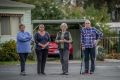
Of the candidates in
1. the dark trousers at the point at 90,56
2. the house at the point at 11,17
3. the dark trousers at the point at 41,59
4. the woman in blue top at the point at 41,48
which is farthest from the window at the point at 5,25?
the dark trousers at the point at 90,56

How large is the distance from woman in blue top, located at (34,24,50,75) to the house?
45.5 ft

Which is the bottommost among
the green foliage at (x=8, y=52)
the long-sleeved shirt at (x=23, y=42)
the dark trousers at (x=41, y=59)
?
the green foliage at (x=8, y=52)

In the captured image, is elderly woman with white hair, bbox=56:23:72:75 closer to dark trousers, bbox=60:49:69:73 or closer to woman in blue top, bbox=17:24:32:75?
dark trousers, bbox=60:49:69:73

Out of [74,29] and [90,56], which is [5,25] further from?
[90,56]

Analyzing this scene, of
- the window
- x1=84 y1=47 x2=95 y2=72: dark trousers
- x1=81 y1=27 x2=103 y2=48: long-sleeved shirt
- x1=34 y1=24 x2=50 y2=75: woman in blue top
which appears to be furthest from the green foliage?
x1=81 y1=27 x2=103 y2=48: long-sleeved shirt

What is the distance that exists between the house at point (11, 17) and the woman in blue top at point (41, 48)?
1386 cm

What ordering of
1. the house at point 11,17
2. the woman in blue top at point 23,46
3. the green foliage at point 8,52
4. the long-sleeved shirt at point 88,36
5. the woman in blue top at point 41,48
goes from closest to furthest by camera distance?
the long-sleeved shirt at point 88,36 < the woman in blue top at point 41,48 < the woman in blue top at point 23,46 < the green foliage at point 8,52 < the house at point 11,17

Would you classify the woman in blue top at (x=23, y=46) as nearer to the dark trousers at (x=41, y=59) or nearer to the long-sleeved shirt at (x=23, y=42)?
the long-sleeved shirt at (x=23, y=42)

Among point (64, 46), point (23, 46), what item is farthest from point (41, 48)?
point (64, 46)

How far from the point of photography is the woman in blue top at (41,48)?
→ 1870 centimetres

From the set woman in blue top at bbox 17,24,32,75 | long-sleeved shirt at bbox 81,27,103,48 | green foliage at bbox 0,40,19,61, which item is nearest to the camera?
long-sleeved shirt at bbox 81,27,103,48

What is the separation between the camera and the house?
32656 mm

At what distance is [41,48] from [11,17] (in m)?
14.7

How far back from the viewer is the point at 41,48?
18703 mm
